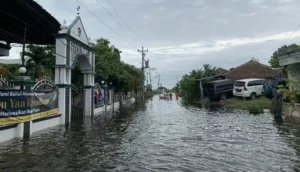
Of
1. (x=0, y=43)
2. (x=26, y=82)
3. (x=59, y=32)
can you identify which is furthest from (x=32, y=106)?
(x=0, y=43)

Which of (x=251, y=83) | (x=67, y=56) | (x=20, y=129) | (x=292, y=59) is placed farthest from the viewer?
(x=251, y=83)

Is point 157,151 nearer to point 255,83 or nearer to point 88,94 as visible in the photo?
point 88,94

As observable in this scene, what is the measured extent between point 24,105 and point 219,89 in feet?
82.1

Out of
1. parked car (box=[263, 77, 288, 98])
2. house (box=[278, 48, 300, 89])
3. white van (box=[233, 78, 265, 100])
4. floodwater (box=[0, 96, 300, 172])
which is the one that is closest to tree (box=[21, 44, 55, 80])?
floodwater (box=[0, 96, 300, 172])

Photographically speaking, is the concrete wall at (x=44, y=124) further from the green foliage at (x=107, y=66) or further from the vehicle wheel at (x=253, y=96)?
the vehicle wheel at (x=253, y=96)

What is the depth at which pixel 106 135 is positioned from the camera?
12.4m

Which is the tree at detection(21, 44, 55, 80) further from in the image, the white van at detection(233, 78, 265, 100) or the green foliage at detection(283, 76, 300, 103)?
the white van at detection(233, 78, 265, 100)

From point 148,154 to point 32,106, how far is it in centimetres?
634

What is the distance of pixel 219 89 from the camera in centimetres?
3334

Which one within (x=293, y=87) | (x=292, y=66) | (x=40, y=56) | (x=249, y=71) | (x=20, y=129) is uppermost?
(x=40, y=56)

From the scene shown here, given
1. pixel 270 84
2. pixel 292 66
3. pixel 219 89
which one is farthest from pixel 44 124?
pixel 219 89

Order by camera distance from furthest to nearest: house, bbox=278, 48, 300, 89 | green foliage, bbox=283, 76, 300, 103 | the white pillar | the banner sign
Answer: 1. the white pillar
2. house, bbox=278, 48, 300, 89
3. green foliage, bbox=283, 76, 300, 103
4. the banner sign

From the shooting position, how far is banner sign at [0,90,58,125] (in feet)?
34.9

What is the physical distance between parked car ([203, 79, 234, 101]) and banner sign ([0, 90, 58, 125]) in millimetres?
21801
